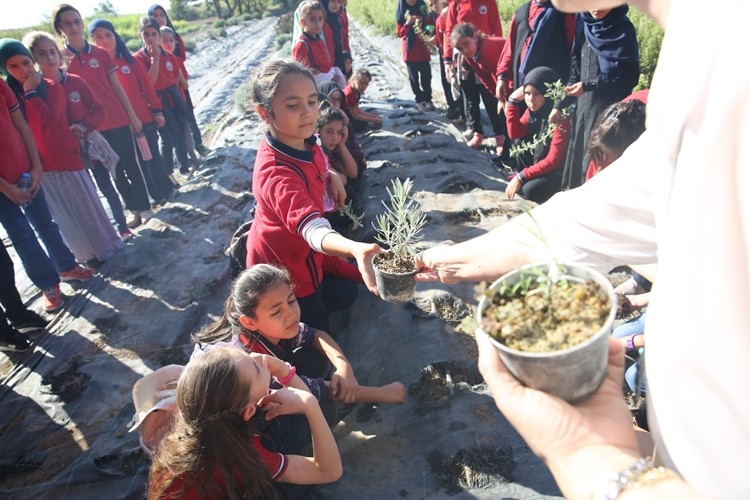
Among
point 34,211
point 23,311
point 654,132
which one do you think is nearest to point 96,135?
point 34,211

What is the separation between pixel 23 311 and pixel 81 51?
2.74 meters

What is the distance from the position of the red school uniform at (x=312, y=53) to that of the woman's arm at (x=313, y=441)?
4.87 meters

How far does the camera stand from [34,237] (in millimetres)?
3961

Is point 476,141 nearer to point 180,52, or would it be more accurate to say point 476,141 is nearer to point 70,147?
point 70,147

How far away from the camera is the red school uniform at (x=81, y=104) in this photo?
4.45 metres

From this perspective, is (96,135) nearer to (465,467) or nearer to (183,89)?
(183,89)

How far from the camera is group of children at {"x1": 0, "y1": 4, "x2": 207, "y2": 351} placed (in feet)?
12.6

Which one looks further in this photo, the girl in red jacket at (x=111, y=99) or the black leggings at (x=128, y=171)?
the black leggings at (x=128, y=171)

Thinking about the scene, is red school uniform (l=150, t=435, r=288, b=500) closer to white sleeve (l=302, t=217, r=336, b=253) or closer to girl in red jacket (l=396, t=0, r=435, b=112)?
white sleeve (l=302, t=217, r=336, b=253)

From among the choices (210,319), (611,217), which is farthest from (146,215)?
(611,217)

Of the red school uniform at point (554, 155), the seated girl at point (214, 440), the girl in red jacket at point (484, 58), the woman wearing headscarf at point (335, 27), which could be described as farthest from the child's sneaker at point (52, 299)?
the woman wearing headscarf at point (335, 27)

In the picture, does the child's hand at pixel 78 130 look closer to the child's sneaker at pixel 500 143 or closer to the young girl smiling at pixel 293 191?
the young girl smiling at pixel 293 191

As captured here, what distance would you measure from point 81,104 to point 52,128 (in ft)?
1.47

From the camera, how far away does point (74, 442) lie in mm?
2750
